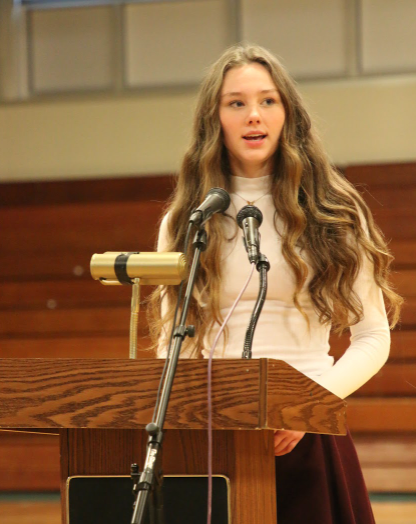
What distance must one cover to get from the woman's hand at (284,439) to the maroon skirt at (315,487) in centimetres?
16

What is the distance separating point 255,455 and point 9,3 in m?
4.79

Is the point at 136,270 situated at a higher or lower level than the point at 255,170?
lower

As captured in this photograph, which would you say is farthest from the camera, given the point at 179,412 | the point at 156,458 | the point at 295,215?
→ the point at 295,215

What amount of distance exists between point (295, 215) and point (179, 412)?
31.4 inches

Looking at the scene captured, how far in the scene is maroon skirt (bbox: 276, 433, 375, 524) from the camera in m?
1.63

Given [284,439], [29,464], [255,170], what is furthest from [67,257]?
[284,439]

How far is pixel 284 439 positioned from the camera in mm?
1485

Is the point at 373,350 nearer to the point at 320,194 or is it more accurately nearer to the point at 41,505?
the point at 320,194

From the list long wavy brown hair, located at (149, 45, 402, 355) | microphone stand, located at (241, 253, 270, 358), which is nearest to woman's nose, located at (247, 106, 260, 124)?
long wavy brown hair, located at (149, 45, 402, 355)

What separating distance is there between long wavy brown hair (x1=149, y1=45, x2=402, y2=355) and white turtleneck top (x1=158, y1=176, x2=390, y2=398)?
0.02m

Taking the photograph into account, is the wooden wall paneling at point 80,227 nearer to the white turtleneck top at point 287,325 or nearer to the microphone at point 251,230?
the white turtleneck top at point 287,325

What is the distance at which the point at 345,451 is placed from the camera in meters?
1.80

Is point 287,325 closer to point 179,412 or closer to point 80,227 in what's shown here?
point 179,412

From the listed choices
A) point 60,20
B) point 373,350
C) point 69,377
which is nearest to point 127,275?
point 69,377
